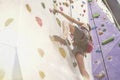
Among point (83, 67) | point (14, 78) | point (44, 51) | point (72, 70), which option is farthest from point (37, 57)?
point (83, 67)

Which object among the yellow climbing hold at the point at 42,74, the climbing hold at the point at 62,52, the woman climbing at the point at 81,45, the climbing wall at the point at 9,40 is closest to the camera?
the climbing wall at the point at 9,40

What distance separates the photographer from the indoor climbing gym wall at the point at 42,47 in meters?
1.24

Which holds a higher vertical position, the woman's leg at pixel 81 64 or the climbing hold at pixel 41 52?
the climbing hold at pixel 41 52

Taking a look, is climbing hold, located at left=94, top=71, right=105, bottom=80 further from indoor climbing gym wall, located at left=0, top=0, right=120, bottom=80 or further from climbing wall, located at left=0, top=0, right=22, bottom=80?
climbing wall, located at left=0, top=0, right=22, bottom=80

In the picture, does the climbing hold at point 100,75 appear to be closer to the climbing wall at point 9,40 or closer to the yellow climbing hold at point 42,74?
the yellow climbing hold at point 42,74

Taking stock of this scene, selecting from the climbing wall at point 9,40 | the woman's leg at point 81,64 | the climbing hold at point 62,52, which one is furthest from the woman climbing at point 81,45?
the climbing wall at point 9,40

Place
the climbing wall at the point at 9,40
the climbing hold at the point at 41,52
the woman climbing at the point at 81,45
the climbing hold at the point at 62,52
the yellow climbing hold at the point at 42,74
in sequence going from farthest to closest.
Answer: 1. the woman climbing at the point at 81,45
2. the climbing hold at the point at 62,52
3. the climbing hold at the point at 41,52
4. the yellow climbing hold at the point at 42,74
5. the climbing wall at the point at 9,40

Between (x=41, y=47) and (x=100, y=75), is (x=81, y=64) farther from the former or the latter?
(x=41, y=47)

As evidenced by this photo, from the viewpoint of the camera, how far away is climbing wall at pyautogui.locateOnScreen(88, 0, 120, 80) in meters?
1.97

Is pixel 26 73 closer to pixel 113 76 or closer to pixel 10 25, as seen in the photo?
pixel 10 25

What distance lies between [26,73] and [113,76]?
0.96 metres

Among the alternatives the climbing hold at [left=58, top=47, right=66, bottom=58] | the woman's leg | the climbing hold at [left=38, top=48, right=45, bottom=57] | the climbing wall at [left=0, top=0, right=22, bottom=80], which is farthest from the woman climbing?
the climbing wall at [left=0, top=0, right=22, bottom=80]

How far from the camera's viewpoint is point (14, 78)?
3.84 ft

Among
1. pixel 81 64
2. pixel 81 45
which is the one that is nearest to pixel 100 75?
pixel 81 64
